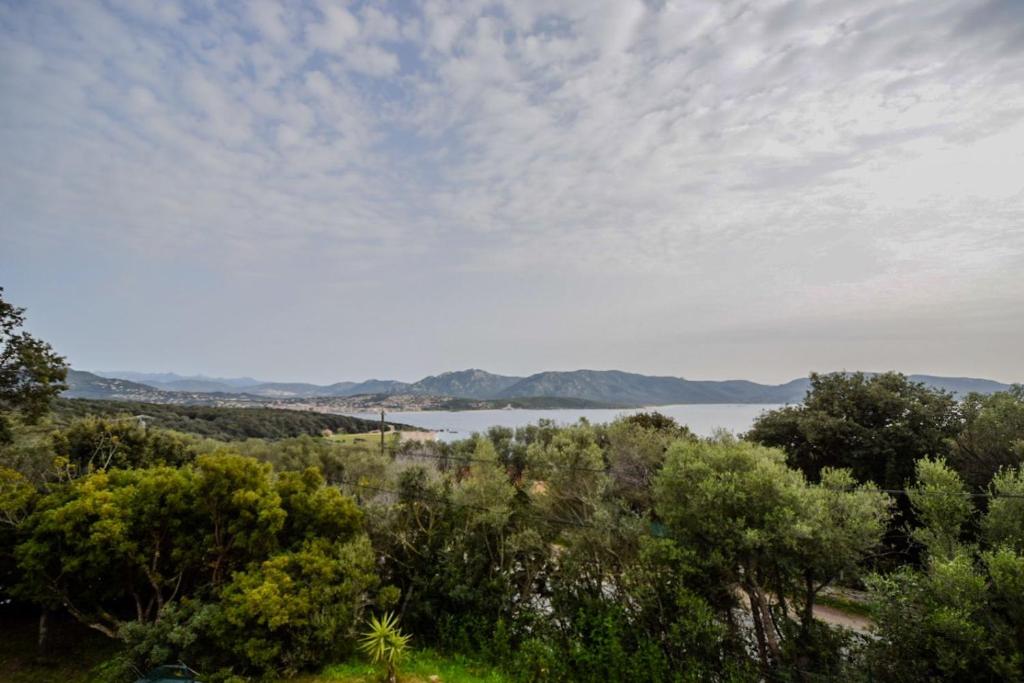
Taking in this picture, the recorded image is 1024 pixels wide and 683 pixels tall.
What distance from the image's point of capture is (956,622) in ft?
24.4

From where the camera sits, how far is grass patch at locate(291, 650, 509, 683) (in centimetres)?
1098

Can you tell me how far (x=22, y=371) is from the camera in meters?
14.1

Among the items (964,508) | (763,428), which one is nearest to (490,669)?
(964,508)

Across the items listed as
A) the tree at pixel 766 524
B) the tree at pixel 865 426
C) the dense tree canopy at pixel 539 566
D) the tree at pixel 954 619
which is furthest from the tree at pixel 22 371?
the tree at pixel 865 426

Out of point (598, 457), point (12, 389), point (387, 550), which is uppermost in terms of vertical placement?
point (12, 389)

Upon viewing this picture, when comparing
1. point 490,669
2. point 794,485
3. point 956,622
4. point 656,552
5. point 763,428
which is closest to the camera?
point 956,622

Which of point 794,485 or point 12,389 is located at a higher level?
point 12,389

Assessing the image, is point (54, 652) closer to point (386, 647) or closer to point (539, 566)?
point (386, 647)

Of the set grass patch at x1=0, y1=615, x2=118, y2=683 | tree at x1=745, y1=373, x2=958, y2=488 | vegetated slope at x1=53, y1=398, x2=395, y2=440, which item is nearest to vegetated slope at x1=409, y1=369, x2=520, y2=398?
vegetated slope at x1=53, y1=398, x2=395, y2=440

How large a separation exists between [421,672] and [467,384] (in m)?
153

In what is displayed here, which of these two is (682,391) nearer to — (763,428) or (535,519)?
(763,428)

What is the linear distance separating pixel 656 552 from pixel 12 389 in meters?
19.5

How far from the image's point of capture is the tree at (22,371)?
45.6 feet

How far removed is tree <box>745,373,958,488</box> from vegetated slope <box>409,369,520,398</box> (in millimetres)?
131062
